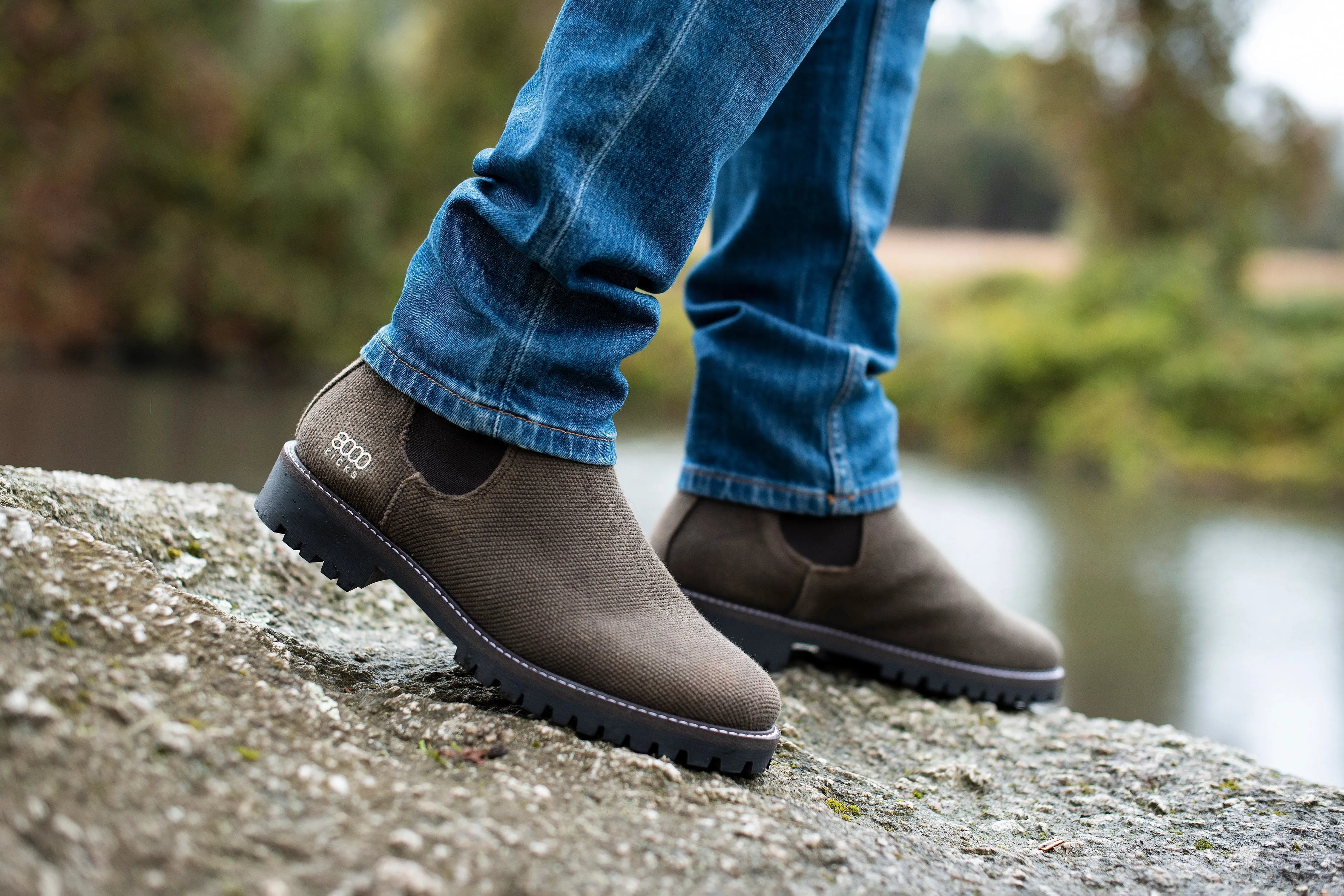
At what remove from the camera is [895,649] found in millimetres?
1218

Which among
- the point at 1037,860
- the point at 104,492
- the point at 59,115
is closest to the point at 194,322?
the point at 59,115

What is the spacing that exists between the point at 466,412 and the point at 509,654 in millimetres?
211

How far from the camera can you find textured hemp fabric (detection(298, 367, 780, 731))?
2.63 ft

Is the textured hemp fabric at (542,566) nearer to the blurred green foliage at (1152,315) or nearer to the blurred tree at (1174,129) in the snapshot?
the blurred green foliage at (1152,315)

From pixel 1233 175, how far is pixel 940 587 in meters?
12.0

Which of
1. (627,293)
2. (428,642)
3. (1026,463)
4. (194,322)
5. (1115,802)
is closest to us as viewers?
(627,293)

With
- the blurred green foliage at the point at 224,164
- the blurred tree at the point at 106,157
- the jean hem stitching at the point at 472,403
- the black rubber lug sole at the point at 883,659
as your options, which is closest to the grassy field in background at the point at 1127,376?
the blurred green foliage at the point at 224,164

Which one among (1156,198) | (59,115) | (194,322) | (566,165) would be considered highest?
(1156,198)

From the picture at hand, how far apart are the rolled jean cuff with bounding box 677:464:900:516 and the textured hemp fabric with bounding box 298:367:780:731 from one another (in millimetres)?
321

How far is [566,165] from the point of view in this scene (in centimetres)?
75

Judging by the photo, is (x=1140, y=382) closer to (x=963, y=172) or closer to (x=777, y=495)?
(x=777, y=495)

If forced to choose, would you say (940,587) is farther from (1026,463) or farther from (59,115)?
(59,115)

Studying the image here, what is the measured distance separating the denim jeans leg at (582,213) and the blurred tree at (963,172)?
792 inches

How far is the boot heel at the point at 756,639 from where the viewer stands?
1.16 metres
